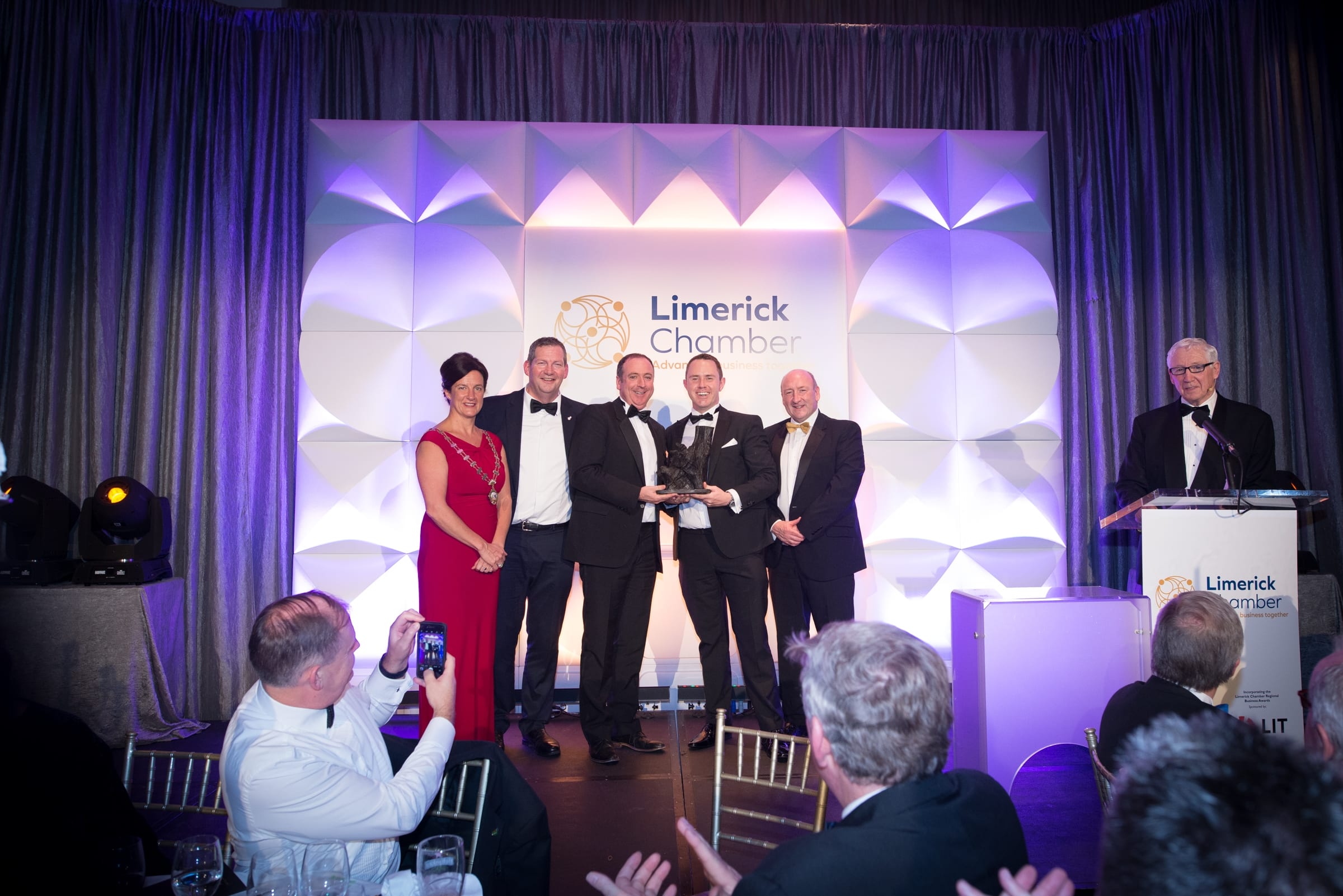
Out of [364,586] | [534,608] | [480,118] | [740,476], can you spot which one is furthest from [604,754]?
[480,118]

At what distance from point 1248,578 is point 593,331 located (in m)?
3.69

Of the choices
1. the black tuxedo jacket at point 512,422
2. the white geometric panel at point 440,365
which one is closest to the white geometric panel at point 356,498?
the white geometric panel at point 440,365

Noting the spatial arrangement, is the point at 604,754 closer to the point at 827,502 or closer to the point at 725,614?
the point at 725,614

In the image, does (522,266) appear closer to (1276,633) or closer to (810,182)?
(810,182)

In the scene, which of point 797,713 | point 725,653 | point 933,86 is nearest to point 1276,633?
point 797,713

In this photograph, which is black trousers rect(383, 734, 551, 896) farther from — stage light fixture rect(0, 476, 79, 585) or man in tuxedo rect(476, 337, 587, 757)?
stage light fixture rect(0, 476, 79, 585)

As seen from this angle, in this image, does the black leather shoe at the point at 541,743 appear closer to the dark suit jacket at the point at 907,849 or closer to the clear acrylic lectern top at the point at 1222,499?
the clear acrylic lectern top at the point at 1222,499

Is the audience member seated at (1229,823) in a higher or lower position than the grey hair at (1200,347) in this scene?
lower

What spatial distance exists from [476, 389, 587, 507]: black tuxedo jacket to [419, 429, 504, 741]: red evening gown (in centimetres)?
46

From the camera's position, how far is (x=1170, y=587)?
11.2ft

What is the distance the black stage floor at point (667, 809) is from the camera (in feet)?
9.91

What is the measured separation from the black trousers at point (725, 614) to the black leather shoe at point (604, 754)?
574mm

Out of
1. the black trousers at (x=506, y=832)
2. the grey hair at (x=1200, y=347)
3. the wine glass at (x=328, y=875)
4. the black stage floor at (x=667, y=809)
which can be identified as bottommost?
the black stage floor at (x=667, y=809)

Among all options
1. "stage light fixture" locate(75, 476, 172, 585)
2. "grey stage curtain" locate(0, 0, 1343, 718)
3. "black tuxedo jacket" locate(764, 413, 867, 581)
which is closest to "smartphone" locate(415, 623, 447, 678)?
"black tuxedo jacket" locate(764, 413, 867, 581)
